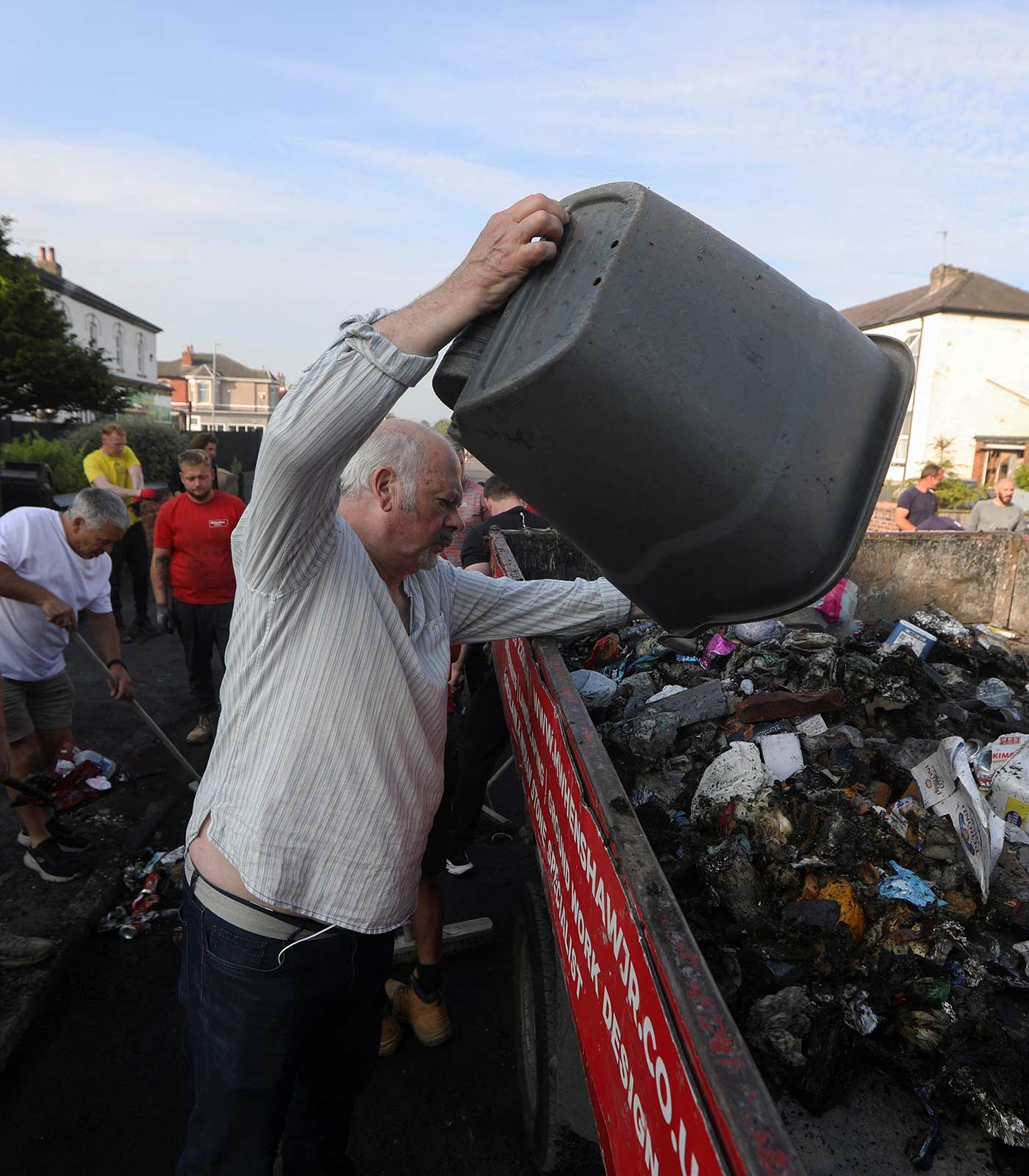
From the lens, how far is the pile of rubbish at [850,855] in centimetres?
157

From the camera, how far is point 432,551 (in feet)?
5.93

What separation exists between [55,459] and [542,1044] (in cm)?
1236

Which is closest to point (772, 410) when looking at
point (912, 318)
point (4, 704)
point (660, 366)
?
point (660, 366)

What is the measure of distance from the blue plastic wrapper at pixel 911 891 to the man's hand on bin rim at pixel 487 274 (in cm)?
174

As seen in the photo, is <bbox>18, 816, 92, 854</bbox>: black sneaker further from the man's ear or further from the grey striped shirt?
the man's ear

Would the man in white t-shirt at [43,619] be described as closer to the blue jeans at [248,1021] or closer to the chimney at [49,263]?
the blue jeans at [248,1021]

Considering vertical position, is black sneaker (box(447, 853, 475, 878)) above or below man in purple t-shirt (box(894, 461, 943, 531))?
below

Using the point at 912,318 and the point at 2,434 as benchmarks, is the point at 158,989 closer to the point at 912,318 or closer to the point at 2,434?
the point at 2,434

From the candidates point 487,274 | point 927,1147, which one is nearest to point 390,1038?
point 927,1147

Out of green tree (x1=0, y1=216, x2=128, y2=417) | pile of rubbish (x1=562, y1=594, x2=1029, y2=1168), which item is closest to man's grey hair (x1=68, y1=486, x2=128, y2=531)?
pile of rubbish (x1=562, y1=594, x2=1029, y2=1168)

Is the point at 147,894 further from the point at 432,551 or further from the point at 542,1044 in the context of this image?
the point at 432,551

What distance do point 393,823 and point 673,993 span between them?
0.81m

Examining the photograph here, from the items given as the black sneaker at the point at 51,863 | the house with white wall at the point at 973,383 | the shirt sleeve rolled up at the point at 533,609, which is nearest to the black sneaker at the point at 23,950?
the black sneaker at the point at 51,863

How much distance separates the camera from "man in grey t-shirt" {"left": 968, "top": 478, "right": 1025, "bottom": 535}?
7.95 metres
